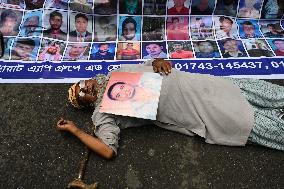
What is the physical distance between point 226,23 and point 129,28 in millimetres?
646

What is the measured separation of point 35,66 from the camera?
2.24m

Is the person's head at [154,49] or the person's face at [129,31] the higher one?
the person's face at [129,31]

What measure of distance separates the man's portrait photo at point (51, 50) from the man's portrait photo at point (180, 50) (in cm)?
69

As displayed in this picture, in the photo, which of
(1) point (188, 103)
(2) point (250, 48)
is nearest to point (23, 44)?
(1) point (188, 103)

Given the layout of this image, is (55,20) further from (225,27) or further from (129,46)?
(225,27)

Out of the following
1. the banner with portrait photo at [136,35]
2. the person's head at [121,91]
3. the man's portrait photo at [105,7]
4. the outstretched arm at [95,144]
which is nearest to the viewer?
the outstretched arm at [95,144]

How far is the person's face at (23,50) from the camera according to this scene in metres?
2.30

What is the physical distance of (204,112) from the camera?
1722mm

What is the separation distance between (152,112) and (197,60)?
0.69 m

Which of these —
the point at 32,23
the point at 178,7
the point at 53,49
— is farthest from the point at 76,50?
the point at 178,7

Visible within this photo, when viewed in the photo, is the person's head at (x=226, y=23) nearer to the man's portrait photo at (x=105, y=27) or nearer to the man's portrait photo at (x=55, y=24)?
the man's portrait photo at (x=105, y=27)

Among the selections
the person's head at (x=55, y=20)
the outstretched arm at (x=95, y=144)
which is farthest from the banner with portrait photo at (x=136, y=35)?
the outstretched arm at (x=95, y=144)

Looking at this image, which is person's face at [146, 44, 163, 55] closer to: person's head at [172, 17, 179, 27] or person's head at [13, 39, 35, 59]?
person's head at [172, 17, 179, 27]

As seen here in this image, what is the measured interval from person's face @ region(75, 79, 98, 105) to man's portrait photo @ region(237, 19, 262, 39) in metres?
1.11
